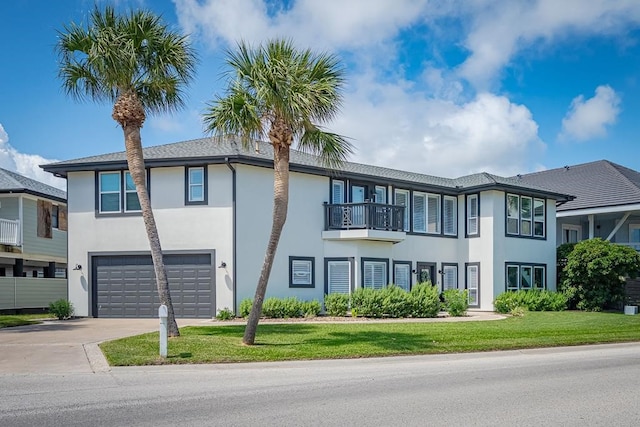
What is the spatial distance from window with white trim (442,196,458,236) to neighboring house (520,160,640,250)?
7485 mm

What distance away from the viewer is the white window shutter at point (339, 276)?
24.1 m

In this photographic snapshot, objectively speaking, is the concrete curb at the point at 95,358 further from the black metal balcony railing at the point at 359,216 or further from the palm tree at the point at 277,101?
the black metal balcony railing at the point at 359,216

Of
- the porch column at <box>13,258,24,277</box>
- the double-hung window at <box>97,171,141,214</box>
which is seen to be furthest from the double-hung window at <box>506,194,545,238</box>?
the porch column at <box>13,258,24,277</box>

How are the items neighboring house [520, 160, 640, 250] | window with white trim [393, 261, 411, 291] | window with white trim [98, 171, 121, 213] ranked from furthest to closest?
1. neighboring house [520, 160, 640, 250]
2. window with white trim [393, 261, 411, 291]
3. window with white trim [98, 171, 121, 213]

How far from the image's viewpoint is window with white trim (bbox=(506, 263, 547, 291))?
28119 mm

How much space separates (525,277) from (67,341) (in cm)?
2102

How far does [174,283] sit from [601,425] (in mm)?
17474

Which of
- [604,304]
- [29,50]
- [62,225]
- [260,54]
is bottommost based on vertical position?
[604,304]

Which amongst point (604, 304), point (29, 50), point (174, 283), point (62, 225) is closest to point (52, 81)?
point (29, 50)

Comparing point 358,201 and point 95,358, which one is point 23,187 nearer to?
point 358,201

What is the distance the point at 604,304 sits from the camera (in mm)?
26938

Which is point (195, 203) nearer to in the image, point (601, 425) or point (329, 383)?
point (329, 383)

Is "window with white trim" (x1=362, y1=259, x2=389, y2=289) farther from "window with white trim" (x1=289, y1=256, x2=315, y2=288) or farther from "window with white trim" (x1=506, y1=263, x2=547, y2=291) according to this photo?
"window with white trim" (x1=506, y1=263, x2=547, y2=291)

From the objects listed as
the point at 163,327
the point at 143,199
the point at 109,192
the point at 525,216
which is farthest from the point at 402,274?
the point at 163,327
